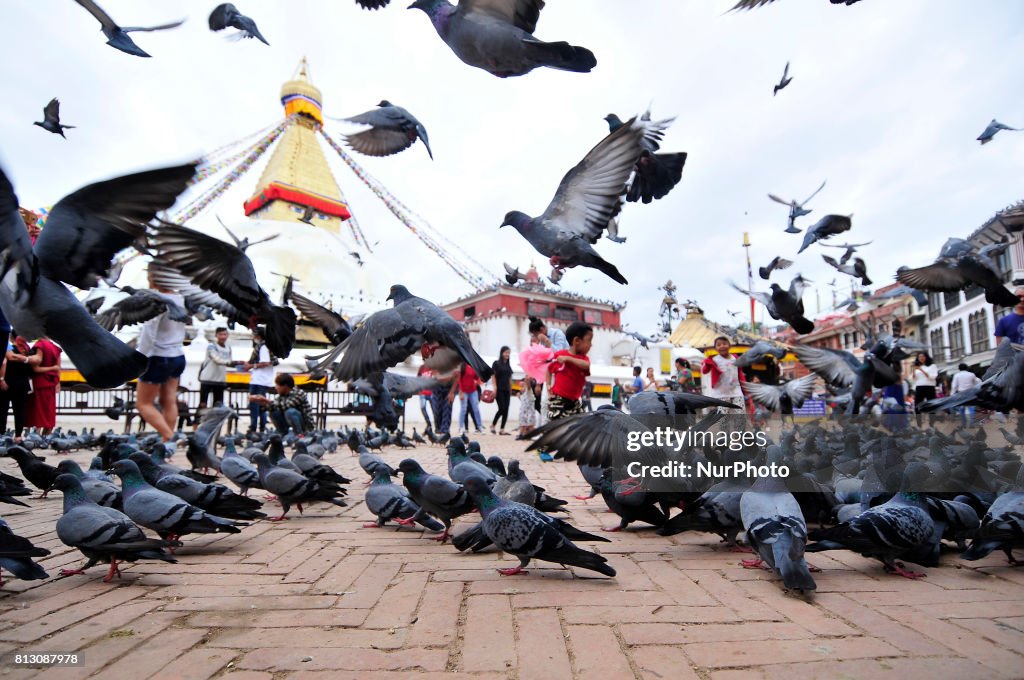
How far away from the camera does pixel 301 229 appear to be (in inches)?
1389

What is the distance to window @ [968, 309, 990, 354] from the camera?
28.3 m

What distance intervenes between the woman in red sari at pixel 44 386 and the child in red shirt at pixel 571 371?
20.4 feet

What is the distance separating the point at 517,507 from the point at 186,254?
7.78 feet

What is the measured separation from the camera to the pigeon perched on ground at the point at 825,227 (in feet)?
21.0

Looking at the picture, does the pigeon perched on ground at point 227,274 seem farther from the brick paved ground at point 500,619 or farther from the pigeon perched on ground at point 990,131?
the pigeon perched on ground at point 990,131

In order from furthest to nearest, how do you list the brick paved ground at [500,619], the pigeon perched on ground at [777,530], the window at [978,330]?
the window at [978,330]
the pigeon perched on ground at [777,530]
the brick paved ground at [500,619]

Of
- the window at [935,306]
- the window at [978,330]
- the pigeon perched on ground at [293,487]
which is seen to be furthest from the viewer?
the window at [935,306]

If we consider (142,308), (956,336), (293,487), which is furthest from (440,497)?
(956,336)

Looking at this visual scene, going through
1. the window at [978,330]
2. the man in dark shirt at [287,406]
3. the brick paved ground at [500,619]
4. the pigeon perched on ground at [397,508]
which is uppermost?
the window at [978,330]

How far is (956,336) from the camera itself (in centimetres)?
3206

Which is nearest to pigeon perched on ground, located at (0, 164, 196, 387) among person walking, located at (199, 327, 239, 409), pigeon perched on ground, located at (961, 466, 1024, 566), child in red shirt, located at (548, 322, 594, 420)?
pigeon perched on ground, located at (961, 466, 1024, 566)

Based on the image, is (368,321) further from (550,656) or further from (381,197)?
(381,197)

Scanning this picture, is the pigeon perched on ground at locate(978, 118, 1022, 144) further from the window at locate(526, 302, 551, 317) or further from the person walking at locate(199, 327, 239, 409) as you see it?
the window at locate(526, 302, 551, 317)

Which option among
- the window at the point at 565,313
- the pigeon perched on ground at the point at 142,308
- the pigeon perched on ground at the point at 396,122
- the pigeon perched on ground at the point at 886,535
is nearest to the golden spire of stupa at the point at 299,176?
the window at the point at 565,313
